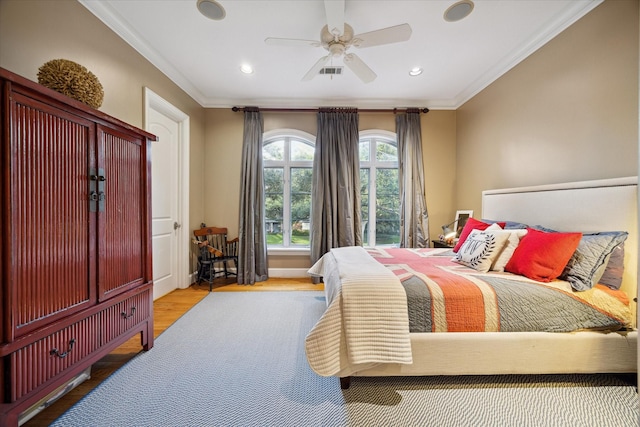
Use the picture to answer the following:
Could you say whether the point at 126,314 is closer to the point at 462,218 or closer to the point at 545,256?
the point at 545,256

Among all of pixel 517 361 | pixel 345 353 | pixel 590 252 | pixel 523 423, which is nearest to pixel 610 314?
pixel 590 252

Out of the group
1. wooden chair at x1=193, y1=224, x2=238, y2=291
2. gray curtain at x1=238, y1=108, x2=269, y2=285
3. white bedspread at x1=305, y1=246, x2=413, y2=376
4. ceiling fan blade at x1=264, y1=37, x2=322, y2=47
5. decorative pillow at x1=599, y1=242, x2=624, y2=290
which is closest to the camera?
white bedspread at x1=305, y1=246, x2=413, y2=376

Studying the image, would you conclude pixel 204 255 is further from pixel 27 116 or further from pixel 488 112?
pixel 488 112

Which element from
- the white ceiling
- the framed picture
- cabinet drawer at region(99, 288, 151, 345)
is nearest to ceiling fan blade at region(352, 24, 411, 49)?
the white ceiling

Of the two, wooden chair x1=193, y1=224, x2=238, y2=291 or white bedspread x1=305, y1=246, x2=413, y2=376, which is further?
wooden chair x1=193, y1=224, x2=238, y2=291

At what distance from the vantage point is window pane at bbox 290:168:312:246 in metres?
3.76

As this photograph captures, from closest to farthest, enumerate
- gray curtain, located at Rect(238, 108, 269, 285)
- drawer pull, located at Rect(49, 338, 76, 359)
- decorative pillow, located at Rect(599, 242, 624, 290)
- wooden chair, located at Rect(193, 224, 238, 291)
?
drawer pull, located at Rect(49, 338, 76, 359)
decorative pillow, located at Rect(599, 242, 624, 290)
wooden chair, located at Rect(193, 224, 238, 291)
gray curtain, located at Rect(238, 108, 269, 285)

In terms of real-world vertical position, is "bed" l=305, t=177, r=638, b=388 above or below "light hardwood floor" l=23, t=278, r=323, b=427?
above

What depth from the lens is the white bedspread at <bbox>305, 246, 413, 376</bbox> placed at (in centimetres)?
123

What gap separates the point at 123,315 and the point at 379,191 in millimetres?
3333

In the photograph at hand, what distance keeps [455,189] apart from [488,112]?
3.69 feet

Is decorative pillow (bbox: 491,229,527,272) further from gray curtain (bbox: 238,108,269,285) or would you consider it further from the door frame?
the door frame

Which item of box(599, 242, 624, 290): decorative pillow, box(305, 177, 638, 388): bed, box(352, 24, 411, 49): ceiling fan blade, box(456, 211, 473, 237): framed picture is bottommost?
box(305, 177, 638, 388): bed

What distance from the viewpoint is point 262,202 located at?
11.4 ft
